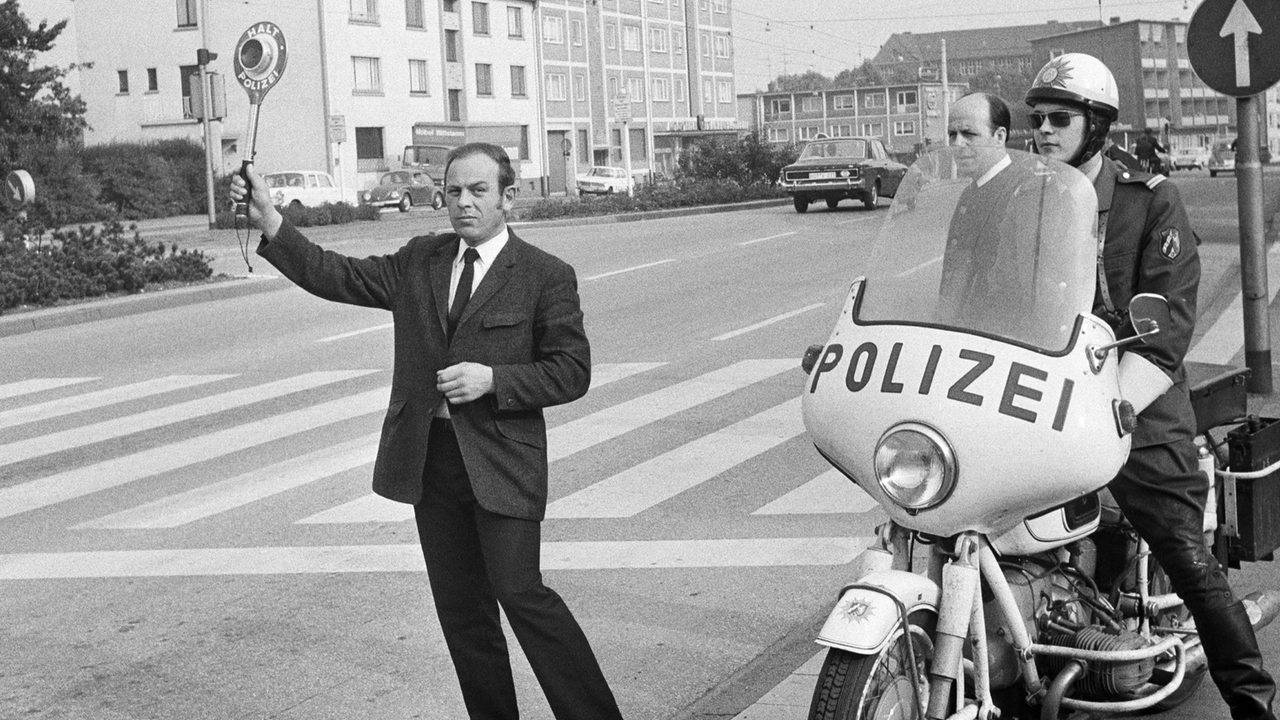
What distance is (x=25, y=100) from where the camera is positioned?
2847 cm

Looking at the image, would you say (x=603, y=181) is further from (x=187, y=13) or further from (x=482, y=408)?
(x=482, y=408)

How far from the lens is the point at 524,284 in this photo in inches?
168

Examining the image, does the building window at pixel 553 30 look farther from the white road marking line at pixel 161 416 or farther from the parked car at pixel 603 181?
the white road marking line at pixel 161 416

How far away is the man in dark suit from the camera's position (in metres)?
4.19

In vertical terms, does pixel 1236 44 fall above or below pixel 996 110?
above

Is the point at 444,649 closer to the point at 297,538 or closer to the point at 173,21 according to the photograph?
the point at 297,538

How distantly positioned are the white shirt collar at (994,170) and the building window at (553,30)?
2960 inches

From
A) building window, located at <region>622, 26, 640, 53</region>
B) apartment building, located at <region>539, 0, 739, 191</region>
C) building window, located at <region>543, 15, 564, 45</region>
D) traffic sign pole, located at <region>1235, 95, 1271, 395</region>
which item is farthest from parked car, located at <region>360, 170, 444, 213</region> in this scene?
traffic sign pole, located at <region>1235, 95, 1271, 395</region>

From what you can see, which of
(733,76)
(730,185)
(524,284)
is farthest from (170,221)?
(733,76)

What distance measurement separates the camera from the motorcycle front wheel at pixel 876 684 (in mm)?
3363

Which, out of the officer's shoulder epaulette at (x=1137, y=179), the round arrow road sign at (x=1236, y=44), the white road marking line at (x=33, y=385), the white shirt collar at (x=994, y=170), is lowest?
the white road marking line at (x=33, y=385)

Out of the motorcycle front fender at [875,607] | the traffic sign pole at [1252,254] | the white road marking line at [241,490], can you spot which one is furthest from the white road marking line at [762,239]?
the motorcycle front fender at [875,607]

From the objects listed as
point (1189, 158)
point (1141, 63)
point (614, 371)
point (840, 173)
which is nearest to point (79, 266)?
point (614, 371)

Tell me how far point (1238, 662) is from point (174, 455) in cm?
691
